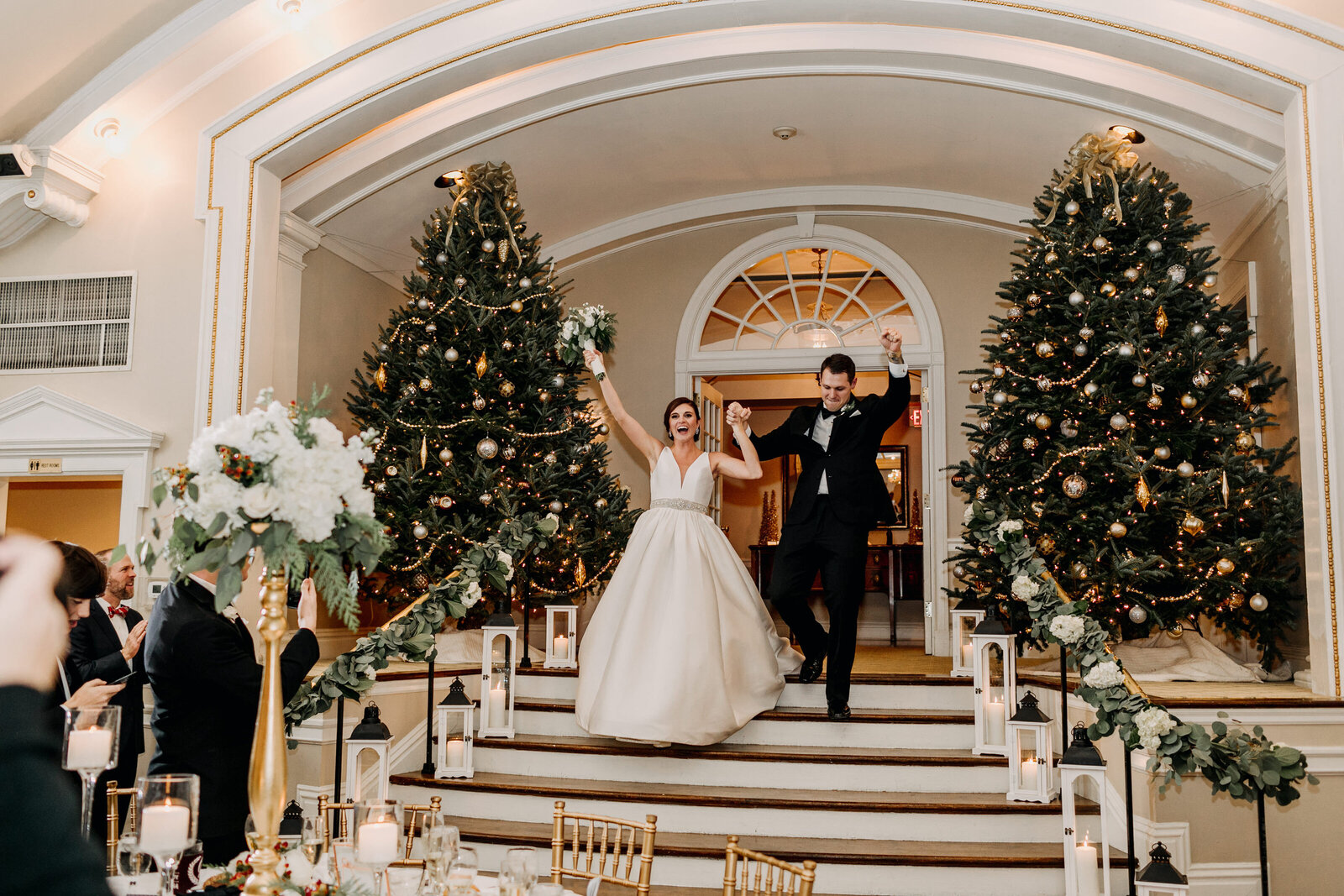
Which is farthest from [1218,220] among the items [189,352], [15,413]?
[15,413]

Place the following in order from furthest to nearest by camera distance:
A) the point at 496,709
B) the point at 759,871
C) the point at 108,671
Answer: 1. the point at 496,709
2. the point at 108,671
3. the point at 759,871

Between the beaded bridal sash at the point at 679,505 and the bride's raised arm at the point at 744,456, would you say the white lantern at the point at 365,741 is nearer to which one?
the beaded bridal sash at the point at 679,505

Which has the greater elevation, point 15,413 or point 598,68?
point 598,68

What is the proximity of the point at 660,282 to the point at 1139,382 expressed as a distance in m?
4.79

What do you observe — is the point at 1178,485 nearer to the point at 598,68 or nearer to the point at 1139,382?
the point at 1139,382

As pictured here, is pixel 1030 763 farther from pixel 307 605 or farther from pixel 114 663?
pixel 114 663

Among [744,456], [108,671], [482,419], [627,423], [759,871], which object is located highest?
[482,419]

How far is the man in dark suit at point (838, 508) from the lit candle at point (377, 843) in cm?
351

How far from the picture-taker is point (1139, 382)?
600 centimetres

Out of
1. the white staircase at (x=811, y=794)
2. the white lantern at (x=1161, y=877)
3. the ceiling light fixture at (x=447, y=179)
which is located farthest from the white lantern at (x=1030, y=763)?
the ceiling light fixture at (x=447, y=179)

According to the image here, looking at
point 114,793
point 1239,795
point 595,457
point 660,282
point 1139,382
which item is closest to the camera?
point 114,793

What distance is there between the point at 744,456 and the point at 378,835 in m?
3.95

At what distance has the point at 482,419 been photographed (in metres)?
6.95

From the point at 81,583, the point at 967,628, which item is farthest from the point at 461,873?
A: the point at 967,628
